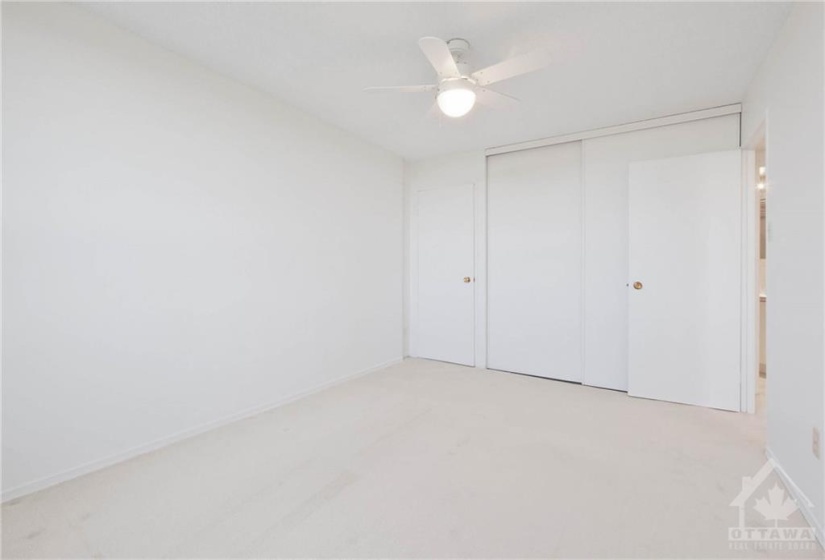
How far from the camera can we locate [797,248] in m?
1.74

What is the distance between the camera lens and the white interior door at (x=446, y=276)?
426 cm

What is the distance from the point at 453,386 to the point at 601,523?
1.95m

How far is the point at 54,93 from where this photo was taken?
189cm

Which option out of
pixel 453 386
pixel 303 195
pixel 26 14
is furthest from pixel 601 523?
pixel 26 14

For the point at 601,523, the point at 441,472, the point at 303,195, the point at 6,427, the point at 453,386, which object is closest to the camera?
the point at 601,523

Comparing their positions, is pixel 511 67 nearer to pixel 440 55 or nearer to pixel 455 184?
pixel 440 55

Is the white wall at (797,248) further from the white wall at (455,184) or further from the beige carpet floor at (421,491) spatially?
the white wall at (455,184)

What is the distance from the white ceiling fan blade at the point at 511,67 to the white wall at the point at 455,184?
2.02 meters

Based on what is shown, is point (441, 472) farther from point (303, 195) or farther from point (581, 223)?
point (581, 223)

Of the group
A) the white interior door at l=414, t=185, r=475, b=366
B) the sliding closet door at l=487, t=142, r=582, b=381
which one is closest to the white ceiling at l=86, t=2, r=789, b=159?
A: the sliding closet door at l=487, t=142, r=582, b=381

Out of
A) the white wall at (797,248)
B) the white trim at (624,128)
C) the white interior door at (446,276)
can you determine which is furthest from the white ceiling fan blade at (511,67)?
the white interior door at (446,276)

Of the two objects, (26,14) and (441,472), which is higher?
(26,14)

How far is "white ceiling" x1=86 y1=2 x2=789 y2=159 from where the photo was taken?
1.91 m

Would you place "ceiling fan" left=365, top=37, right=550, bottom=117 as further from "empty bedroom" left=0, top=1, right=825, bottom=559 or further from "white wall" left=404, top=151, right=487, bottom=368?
"white wall" left=404, top=151, right=487, bottom=368
